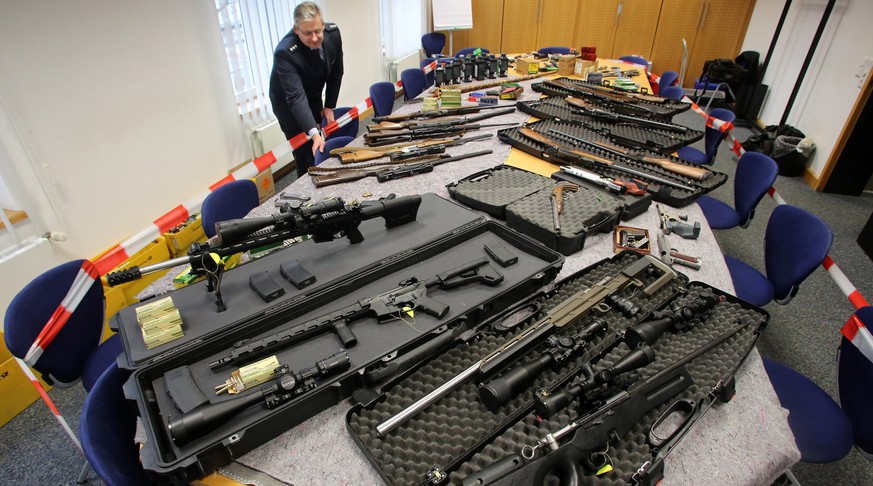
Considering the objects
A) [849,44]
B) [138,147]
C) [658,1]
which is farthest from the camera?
[658,1]

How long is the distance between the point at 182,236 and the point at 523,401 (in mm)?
3309

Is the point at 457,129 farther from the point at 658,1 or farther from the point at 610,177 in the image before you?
the point at 658,1

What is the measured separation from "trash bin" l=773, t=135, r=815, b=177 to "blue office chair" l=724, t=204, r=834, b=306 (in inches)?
155

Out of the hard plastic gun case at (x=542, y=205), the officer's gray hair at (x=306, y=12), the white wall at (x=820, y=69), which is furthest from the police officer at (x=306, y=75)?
the white wall at (x=820, y=69)

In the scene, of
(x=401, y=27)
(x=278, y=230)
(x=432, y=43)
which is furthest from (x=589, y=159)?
(x=432, y=43)

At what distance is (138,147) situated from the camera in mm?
3447

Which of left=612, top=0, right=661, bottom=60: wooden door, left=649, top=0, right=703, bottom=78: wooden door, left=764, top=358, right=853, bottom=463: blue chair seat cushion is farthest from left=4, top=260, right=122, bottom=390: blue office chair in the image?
left=649, top=0, right=703, bottom=78: wooden door

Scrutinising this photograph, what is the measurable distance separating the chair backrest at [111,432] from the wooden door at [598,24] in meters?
10.6

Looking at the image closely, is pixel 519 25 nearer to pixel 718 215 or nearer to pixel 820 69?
pixel 820 69

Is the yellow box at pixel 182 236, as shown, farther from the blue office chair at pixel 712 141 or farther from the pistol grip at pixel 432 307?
the blue office chair at pixel 712 141

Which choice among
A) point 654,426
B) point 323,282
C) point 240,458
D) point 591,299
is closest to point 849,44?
point 591,299

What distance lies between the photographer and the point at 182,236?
356 centimetres

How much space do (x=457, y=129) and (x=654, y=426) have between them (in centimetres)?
321

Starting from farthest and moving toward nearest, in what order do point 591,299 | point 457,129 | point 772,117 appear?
point 772,117 → point 457,129 → point 591,299
